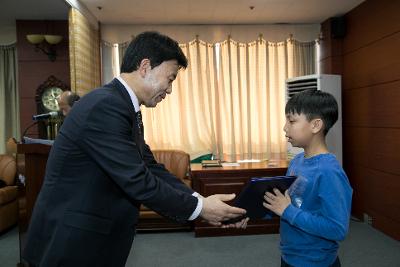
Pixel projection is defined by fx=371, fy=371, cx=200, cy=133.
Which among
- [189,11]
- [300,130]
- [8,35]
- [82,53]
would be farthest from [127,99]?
[8,35]

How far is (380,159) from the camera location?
12.9 feet

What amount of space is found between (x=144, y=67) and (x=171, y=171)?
313cm

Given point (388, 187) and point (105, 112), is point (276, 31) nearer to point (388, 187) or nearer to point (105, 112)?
point (388, 187)

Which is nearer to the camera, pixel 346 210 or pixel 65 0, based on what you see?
pixel 346 210

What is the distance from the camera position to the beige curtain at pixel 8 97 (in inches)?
205

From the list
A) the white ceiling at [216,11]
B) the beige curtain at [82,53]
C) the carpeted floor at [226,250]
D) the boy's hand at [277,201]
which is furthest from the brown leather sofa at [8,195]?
the boy's hand at [277,201]

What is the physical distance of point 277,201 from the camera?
4.69ft

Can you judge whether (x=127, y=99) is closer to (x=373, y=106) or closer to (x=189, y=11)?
(x=189, y=11)

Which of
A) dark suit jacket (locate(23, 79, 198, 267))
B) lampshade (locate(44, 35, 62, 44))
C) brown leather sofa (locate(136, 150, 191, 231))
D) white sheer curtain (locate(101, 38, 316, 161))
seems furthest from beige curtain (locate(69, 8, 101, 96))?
dark suit jacket (locate(23, 79, 198, 267))

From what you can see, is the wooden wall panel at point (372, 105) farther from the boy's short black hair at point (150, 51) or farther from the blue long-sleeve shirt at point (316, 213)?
the boy's short black hair at point (150, 51)

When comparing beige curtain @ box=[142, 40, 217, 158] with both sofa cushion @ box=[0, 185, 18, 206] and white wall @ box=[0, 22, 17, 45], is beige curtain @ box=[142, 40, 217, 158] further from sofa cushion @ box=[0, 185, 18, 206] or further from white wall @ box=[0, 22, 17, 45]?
white wall @ box=[0, 22, 17, 45]

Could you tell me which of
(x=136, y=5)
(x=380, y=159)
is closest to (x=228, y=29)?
(x=136, y=5)

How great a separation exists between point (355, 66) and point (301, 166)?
3.35 meters

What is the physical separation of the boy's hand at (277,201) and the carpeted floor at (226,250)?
1858mm
